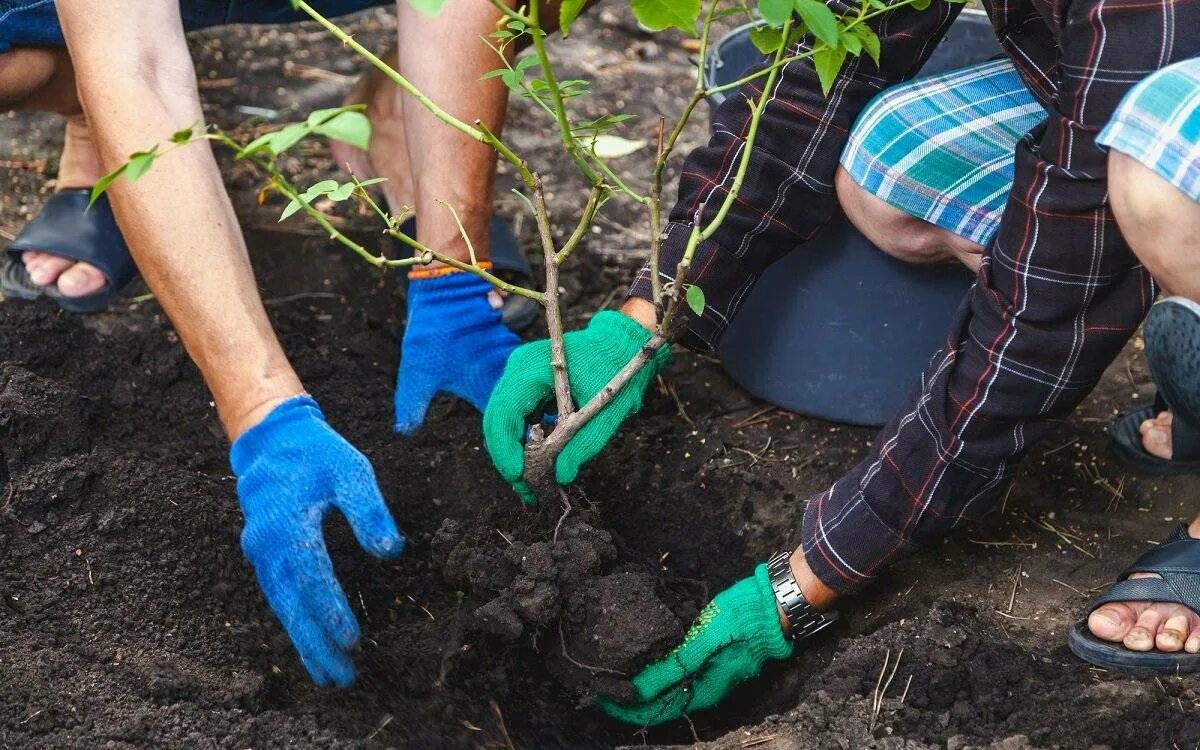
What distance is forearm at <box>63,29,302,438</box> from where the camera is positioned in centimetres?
152

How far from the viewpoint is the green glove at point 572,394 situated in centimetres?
155

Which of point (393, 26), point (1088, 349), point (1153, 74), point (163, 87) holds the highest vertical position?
point (1153, 74)

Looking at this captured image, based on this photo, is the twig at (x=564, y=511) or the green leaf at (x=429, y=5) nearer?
the green leaf at (x=429, y=5)

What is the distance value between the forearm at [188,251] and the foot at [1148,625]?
3.37ft

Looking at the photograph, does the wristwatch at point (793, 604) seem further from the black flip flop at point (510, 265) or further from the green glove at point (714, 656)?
the black flip flop at point (510, 265)

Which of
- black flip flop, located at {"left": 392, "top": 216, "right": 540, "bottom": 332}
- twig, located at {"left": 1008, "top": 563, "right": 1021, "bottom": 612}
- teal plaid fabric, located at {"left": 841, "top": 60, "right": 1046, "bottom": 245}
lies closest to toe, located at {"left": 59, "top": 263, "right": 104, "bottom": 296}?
black flip flop, located at {"left": 392, "top": 216, "right": 540, "bottom": 332}

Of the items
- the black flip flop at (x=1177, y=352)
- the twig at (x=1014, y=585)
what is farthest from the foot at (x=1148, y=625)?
the black flip flop at (x=1177, y=352)

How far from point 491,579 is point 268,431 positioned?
33cm

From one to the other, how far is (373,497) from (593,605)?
0.98ft

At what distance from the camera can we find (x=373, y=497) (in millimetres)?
1413

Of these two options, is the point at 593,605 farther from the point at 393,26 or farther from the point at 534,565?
the point at 393,26

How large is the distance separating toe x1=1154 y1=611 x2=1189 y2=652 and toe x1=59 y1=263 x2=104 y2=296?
5.85 ft

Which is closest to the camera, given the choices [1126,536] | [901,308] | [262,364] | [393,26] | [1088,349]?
[1088,349]

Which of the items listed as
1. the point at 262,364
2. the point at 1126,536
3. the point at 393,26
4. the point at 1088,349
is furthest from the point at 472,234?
the point at 393,26
